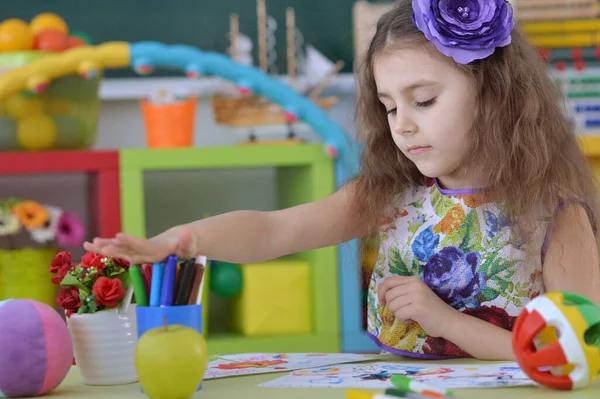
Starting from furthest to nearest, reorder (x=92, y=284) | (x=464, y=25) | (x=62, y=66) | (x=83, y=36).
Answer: (x=83, y=36) < (x=62, y=66) < (x=464, y=25) < (x=92, y=284)

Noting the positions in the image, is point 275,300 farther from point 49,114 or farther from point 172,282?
point 172,282

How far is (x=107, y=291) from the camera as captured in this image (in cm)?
91

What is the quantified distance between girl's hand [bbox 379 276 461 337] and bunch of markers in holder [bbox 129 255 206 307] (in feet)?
1.25

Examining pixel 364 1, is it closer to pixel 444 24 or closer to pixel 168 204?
pixel 168 204

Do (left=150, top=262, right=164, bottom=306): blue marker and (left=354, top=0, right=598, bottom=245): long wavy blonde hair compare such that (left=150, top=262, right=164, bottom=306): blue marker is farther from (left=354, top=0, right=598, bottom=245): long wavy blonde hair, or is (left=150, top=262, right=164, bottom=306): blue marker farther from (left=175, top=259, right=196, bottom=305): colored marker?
(left=354, top=0, right=598, bottom=245): long wavy blonde hair

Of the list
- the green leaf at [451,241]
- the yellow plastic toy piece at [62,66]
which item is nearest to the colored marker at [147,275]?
the green leaf at [451,241]

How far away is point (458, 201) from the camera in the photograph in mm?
1237

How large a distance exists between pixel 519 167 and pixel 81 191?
68.0 inches

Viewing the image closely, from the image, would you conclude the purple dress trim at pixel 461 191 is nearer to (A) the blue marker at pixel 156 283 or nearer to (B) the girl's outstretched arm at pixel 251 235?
(B) the girl's outstretched arm at pixel 251 235

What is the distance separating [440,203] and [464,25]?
0.85 feet

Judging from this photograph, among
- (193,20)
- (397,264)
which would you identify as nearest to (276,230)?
(397,264)

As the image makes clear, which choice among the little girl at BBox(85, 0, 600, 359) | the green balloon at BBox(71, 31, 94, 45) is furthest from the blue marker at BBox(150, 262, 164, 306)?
the green balloon at BBox(71, 31, 94, 45)

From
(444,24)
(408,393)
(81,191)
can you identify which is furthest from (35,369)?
(81,191)

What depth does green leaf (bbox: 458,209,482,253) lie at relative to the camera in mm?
1221
